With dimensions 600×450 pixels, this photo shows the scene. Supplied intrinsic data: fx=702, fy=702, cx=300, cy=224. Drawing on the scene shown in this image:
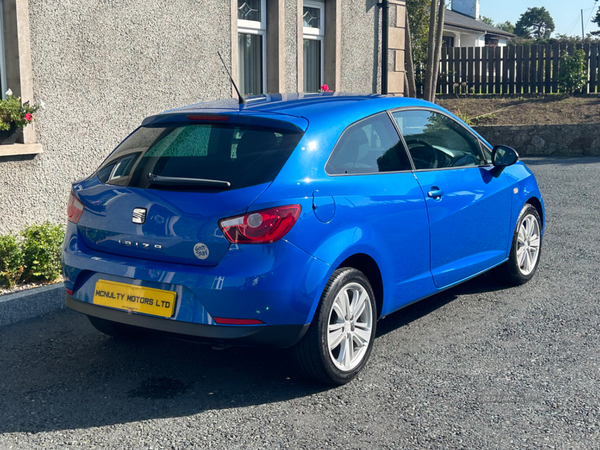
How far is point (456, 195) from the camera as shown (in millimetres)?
5070

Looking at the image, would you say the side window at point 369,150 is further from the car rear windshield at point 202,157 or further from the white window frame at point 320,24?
the white window frame at point 320,24

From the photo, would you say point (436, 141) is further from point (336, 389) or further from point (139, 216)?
point (139, 216)

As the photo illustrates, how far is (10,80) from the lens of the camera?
724 centimetres

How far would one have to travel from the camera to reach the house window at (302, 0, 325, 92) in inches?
444

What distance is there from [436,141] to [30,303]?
3.38 meters

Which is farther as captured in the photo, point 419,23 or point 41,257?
point 419,23

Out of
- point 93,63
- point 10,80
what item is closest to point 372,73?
point 93,63

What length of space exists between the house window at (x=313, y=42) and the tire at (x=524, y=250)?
6044 mm

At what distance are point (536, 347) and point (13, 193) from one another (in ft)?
17.4

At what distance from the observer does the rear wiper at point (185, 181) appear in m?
Answer: 3.74

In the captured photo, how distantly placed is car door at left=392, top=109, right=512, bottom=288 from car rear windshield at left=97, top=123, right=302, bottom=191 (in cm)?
125

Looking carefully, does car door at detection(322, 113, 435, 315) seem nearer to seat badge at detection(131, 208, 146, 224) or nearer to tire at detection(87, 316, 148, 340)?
seat badge at detection(131, 208, 146, 224)

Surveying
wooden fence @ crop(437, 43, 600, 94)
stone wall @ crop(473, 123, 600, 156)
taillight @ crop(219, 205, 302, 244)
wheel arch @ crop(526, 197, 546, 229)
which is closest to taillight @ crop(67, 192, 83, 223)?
taillight @ crop(219, 205, 302, 244)

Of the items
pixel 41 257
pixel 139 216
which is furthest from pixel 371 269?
pixel 41 257
